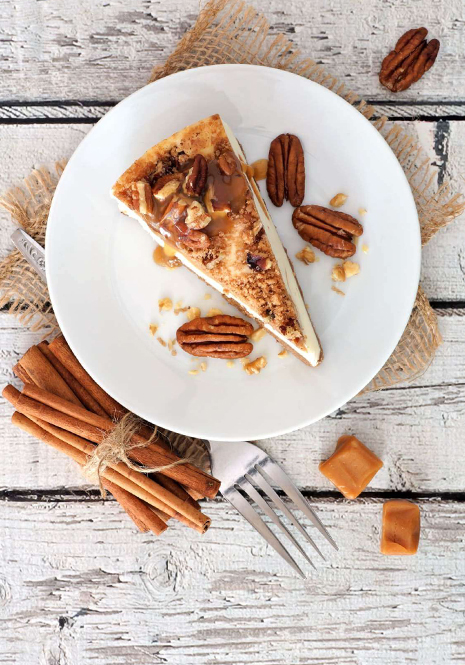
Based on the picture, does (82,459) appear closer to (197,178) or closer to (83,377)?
(83,377)

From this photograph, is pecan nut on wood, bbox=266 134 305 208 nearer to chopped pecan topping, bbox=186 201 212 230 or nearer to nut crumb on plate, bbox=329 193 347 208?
nut crumb on plate, bbox=329 193 347 208

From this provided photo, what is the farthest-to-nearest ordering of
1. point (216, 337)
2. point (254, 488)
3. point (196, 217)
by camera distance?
point (254, 488), point (216, 337), point (196, 217)

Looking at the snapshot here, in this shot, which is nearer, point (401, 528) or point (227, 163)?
point (227, 163)

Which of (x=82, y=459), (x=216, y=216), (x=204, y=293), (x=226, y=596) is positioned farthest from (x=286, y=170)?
(x=226, y=596)

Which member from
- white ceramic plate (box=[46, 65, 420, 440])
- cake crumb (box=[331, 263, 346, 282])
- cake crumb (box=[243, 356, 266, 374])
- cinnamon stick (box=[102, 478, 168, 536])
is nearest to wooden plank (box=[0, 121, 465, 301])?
white ceramic plate (box=[46, 65, 420, 440])

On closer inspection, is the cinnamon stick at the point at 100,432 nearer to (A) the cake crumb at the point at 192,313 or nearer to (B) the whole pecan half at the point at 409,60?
(A) the cake crumb at the point at 192,313

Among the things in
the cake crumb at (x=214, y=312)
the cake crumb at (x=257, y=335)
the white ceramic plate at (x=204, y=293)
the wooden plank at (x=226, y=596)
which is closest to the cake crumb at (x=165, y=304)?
the white ceramic plate at (x=204, y=293)

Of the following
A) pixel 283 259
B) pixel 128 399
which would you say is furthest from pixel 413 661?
pixel 283 259
